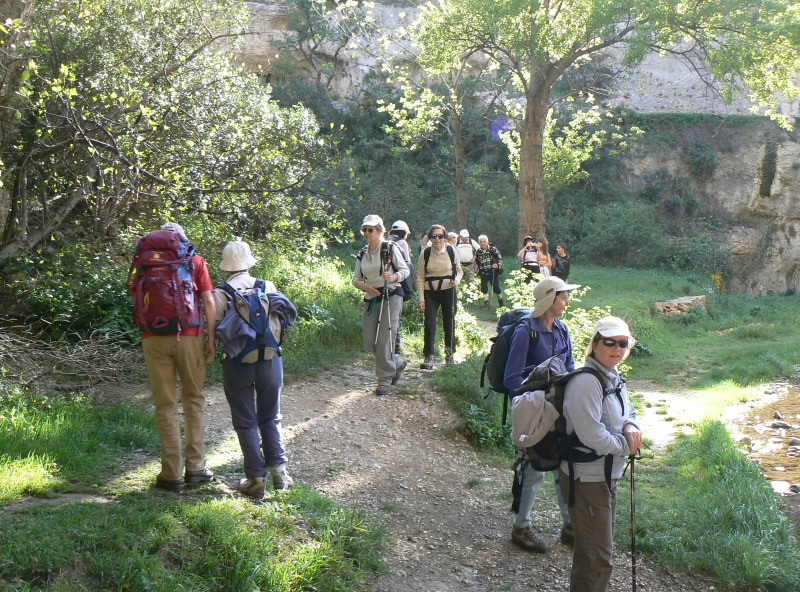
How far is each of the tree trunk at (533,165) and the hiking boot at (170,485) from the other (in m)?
10.4

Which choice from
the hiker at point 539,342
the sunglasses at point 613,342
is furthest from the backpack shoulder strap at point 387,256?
the sunglasses at point 613,342

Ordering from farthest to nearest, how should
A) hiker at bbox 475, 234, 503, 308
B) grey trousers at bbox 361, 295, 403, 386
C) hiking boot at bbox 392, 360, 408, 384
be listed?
1. hiker at bbox 475, 234, 503, 308
2. hiking boot at bbox 392, 360, 408, 384
3. grey trousers at bbox 361, 295, 403, 386

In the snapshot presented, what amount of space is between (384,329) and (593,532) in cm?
433

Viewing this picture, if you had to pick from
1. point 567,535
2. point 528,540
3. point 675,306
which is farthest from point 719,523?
point 675,306

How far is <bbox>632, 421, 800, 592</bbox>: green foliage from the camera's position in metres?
4.73

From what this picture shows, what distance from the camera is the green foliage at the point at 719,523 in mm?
4727

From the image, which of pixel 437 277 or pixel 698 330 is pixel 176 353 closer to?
pixel 437 277

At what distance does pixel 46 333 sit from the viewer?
7949 millimetres

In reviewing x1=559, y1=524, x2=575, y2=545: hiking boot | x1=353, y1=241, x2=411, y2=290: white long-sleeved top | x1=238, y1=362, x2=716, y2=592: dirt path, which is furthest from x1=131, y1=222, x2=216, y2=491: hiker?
x1=353, y1=241, x2=411, y2=290: white long-sleeved top

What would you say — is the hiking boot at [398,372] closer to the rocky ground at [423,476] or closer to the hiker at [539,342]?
the rocky ground at [423,476]

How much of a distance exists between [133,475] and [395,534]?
1.92 m

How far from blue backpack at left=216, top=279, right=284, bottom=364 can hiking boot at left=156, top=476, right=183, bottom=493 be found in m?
0.92

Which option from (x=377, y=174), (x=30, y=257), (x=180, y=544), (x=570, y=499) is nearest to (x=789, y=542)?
(x=570, y=499)

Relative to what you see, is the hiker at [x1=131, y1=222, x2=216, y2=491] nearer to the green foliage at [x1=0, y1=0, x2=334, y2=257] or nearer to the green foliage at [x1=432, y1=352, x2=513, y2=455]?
the green foliage at [x1=432, y1=352, x2=513, y2=455]
